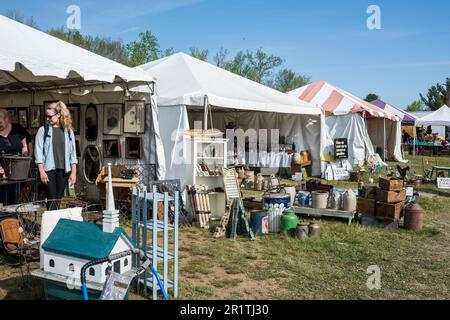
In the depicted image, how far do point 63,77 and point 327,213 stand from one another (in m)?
4.41

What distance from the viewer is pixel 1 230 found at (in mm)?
4348

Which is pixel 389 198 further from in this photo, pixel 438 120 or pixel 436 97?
pixel 436 97

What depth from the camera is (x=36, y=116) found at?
28.3ft

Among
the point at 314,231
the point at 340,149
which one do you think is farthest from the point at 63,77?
the point at 340,149

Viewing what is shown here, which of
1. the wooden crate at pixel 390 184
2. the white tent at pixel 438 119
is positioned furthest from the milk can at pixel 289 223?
the white tent at pixel 438 119

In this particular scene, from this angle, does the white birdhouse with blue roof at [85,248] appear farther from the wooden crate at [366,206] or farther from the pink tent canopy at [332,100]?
the pink tent canopy at [332,100]

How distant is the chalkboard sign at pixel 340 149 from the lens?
541 inches

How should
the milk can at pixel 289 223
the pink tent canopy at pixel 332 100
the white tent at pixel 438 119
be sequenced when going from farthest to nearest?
the white tent at pixel 438 119
the pink tent canopy at pixel 332 100
the milk can at pixel 289 223

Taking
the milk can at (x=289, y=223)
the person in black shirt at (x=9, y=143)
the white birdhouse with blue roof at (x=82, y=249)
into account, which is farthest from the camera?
the milk can at (x=289, y=223)

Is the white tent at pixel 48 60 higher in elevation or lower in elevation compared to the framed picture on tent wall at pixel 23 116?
higher

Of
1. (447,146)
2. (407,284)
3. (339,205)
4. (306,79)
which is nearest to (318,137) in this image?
(339,205)

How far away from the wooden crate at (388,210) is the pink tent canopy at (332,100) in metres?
8.24

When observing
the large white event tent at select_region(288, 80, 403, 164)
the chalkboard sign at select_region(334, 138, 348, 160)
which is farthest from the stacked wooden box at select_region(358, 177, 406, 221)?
the large white event tent at select_region(288, 80, 403, 164)
